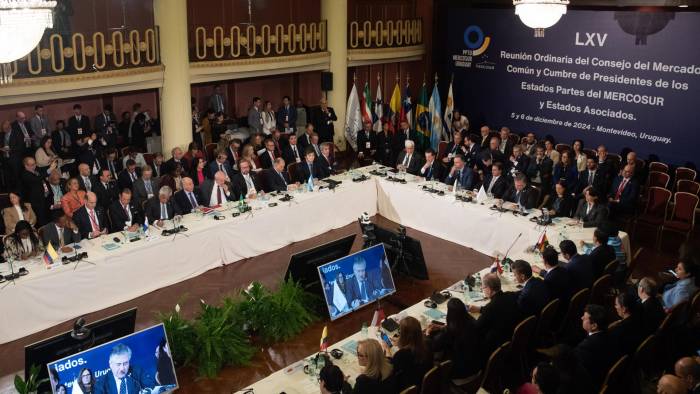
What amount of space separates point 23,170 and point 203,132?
4.20 meters

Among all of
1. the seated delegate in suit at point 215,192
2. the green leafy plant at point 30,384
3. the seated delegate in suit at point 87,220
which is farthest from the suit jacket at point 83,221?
the green leafy plant at point 30,384

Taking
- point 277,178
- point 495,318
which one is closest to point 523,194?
point 277,178

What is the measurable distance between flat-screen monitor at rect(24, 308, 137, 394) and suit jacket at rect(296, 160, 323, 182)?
Answer: 5648mm

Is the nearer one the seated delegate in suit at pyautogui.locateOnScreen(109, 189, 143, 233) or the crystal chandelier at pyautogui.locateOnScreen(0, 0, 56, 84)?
the crystal chandelier at pyautogui.locateOnScreen(0, 0, 56, 84)

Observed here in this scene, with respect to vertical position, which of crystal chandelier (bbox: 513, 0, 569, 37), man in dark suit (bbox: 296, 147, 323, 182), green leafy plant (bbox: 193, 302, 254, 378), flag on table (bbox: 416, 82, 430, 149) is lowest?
green leafy plant (bbox: 193, 302, 254, 378)

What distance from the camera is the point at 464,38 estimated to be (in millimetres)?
16266

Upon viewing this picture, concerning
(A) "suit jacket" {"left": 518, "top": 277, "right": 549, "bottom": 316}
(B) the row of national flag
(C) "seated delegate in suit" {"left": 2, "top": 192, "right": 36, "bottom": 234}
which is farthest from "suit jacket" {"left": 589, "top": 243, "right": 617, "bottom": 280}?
(B) the row of national flag

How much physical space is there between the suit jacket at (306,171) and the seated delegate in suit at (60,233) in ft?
13.3

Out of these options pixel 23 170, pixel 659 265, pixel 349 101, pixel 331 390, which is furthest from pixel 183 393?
pixel 349 101

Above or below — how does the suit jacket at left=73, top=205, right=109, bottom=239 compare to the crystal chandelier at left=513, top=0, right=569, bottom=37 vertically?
below

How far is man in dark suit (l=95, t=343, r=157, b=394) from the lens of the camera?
5777 millimetres

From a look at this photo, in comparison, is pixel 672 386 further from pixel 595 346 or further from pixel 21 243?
pixel 21 243

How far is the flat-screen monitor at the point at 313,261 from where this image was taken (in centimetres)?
812

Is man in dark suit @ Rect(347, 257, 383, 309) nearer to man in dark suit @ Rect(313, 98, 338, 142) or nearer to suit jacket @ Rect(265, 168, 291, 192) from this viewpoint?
suit jacket @ Rect(265, 168, 291, 192)
